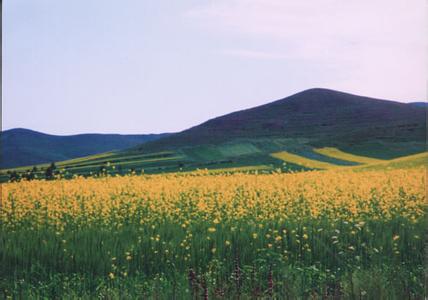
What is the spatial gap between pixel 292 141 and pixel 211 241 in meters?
33.4

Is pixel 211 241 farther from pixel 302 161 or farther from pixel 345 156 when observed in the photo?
pixel 345 156

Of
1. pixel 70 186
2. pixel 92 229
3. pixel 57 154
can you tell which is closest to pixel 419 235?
pixel 92 229

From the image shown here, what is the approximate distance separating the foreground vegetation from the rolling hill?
4.20m

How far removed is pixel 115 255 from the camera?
7.76 m

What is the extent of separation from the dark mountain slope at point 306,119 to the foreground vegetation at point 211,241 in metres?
27.4

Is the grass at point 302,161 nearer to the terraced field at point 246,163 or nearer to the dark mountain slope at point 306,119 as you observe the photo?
the terraced field at point 246,163

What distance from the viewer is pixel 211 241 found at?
8.09 metres

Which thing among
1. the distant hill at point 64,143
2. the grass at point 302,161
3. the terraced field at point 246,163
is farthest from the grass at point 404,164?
the distant hill at point 64,143

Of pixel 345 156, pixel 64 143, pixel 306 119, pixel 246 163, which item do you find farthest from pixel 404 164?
pixel 64 143

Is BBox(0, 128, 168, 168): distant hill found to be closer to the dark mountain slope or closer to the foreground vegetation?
the dark mountain slope

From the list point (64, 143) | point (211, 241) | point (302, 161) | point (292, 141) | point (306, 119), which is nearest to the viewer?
point (211, 241)

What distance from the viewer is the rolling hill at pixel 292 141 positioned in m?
23.6

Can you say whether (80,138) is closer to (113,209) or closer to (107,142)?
(107,142)

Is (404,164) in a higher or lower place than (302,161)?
lower
